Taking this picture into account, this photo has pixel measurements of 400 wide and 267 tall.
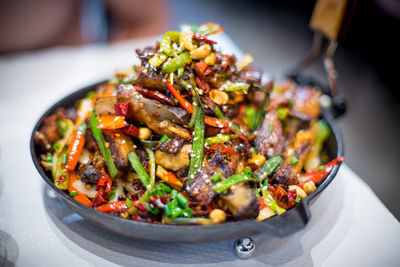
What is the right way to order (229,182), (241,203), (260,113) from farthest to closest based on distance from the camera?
(260,113) < (229,182) < (241,203)

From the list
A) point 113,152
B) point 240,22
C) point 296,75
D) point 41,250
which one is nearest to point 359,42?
point 296,75

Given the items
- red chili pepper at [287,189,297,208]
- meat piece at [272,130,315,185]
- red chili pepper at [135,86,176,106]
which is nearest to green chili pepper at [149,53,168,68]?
red chili pepper at [135,86,176,106]

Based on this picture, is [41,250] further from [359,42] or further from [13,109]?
[359,42]

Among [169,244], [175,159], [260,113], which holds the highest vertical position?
Result: [260,113]

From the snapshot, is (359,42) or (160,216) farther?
(359,42)

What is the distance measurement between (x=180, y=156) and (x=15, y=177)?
140 cm

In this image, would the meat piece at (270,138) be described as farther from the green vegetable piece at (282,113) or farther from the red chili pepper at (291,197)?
the red chili pepper at (291,197)

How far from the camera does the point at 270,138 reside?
2090mm

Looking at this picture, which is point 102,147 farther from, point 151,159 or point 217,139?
point 217,139

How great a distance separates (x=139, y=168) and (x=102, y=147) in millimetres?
302

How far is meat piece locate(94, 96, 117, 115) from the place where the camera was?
77.1 inches

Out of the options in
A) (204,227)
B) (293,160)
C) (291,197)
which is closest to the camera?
(204,227)

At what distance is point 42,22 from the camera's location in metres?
4.32

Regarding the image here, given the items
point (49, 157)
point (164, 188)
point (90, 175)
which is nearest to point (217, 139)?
point (164, 188)
